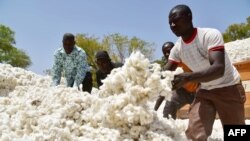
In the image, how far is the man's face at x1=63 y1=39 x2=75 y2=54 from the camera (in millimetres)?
6059

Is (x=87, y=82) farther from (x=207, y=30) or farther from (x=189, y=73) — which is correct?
(x=189, y=73)

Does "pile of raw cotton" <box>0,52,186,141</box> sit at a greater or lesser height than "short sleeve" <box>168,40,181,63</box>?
lesser

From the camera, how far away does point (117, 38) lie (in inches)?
1136

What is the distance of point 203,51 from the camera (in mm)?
3162

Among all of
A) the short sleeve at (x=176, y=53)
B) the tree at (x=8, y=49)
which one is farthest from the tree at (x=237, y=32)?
the short sleeve at (x=176, y=53)

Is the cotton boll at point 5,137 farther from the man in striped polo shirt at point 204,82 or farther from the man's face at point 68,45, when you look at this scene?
the man's face at point 68,45

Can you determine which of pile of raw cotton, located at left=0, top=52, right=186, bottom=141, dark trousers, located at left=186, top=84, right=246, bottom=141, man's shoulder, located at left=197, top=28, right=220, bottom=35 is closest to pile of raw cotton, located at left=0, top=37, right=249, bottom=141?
pile of raw cotton, located at left=0, top=52, right=186, bottom=141

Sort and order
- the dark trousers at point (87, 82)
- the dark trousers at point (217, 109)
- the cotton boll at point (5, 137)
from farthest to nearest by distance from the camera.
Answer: the dark trousers at point (87, 82), the dark trousers at point (217, 109), the cotton boll at point (5, 137)

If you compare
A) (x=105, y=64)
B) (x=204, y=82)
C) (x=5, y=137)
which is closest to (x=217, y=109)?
(x=204, y=82)

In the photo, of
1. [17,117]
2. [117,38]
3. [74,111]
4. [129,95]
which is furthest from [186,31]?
[117,38]

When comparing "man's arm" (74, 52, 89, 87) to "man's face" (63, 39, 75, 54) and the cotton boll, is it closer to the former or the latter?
"man's face" (63, 39, 75, 54)

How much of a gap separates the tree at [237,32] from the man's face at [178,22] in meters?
26.7

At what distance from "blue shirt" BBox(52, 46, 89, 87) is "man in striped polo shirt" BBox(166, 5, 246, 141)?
2.86 meters

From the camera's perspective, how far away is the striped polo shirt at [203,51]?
119 inches
